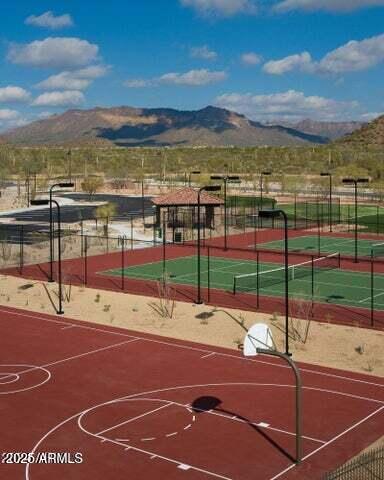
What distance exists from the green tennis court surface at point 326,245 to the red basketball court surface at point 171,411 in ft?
88.2

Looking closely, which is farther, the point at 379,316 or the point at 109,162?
the point at 109,162

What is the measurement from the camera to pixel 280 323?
104 ft

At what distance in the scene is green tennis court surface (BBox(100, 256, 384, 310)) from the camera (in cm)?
3784

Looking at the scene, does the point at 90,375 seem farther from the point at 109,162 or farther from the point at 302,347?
the point at 109,162

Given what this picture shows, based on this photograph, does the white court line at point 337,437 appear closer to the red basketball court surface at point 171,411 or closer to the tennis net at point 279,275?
the red basketball court surface at point 171,411

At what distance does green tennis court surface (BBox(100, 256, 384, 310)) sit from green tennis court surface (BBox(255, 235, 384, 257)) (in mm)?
6482

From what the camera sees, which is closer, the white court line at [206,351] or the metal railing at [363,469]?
the metal railing at [363,469]

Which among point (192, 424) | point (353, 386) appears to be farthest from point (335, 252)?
point (192, 424)

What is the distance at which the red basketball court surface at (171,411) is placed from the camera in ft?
56.3

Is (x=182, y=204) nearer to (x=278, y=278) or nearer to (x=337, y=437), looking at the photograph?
(x=278, y=278)

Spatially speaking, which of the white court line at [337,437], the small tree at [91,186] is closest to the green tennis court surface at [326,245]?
the white court line at [337,437]

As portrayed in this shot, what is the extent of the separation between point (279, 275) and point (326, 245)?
44.8ft

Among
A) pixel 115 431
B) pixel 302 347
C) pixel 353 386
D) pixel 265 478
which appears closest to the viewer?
pixel 265 478

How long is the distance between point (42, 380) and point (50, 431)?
4822 mm
